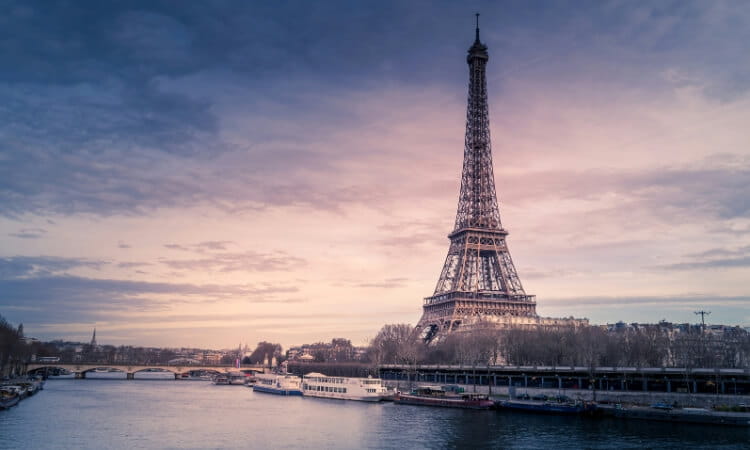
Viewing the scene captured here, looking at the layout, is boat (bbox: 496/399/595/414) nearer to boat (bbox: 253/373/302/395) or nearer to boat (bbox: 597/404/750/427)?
boat (bbox: 597/404/750/427)

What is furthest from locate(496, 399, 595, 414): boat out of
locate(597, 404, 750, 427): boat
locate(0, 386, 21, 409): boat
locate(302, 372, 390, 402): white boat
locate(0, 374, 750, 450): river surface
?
locate(0, 386, 21, 409): boat

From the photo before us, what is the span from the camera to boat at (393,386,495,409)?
2805 inches

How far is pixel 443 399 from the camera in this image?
7588 centimetres

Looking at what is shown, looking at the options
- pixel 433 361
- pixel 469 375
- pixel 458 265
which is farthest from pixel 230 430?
pixel 458 265

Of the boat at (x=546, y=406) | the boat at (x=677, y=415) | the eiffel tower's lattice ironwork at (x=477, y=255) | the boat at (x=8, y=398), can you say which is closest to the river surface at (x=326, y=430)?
the boat at (x=8, y=398)

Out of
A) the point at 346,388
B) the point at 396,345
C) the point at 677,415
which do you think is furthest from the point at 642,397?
the point at 396,345

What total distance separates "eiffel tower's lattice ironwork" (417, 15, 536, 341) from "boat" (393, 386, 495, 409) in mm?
29207

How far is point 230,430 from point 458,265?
72.0m

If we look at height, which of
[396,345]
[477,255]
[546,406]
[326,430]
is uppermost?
[477,255]

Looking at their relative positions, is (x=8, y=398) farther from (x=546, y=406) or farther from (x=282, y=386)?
(x=546, y=406)

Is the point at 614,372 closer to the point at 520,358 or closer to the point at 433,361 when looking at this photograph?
the point at 520,358

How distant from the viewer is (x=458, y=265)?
11862 cm

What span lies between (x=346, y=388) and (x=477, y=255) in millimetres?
40122

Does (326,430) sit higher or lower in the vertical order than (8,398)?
lower
